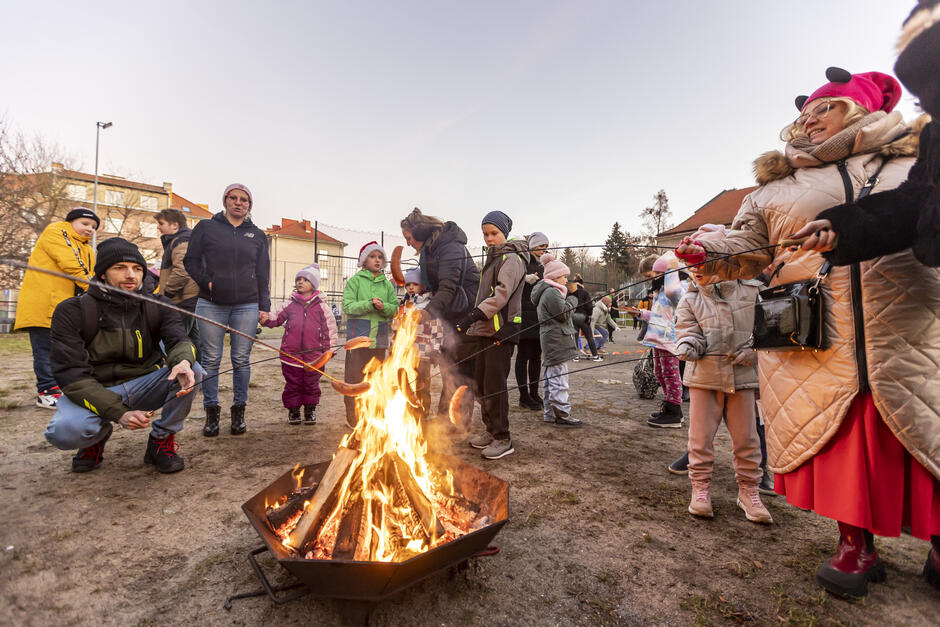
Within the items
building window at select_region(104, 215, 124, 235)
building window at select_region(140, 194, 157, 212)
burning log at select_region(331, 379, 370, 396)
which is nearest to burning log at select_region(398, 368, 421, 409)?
burning log at select_region(331, 379, 370, 396)

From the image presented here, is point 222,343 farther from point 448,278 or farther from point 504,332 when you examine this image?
point 504,332

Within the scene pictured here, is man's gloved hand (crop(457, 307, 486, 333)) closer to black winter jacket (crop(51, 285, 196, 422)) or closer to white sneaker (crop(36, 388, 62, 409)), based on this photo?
black winter jacket (crop(51, 285, 196, 422))

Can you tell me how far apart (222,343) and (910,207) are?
16.3 feet

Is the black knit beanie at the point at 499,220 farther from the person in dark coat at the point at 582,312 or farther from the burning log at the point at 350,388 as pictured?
the burning log at the point at 350,388

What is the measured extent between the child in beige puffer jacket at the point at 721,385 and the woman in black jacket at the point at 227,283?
4150 mm

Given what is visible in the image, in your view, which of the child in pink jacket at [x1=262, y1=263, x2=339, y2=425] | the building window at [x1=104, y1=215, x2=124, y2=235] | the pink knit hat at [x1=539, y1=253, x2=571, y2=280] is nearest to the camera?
the child in pink jacket at [x1=262, y1=263, x2=339, y2=425]

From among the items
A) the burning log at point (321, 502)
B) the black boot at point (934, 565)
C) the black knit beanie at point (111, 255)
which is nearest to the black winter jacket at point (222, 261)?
the black knit beanie at point (111, 255)

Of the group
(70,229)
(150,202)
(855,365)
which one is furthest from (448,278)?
(150,202)

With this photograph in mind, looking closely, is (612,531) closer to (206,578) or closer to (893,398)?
(893,398)

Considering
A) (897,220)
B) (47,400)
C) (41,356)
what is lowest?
(47,400)

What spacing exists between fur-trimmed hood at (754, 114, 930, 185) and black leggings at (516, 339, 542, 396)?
3.70 m

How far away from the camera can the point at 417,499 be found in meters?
2.24

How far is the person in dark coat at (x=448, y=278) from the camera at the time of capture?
439 cm

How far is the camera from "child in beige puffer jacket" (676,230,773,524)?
290cm
